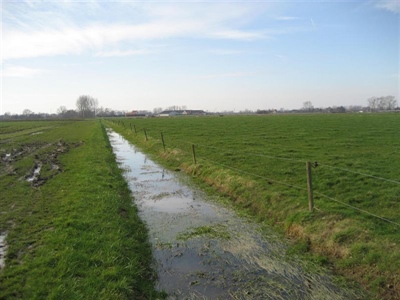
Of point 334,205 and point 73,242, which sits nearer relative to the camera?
point 73,242

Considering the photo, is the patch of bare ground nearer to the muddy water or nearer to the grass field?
the muddy water

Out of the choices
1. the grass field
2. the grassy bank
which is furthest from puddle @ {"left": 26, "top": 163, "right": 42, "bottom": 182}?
the grass field

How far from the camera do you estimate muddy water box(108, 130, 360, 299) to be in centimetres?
588

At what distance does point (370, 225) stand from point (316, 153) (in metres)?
11.4

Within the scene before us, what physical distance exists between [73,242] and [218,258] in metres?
3.47

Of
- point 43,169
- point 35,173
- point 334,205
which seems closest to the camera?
point 334,205

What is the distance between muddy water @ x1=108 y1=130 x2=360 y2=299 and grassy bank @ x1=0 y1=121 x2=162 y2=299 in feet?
1.72

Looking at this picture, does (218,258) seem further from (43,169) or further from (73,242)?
(43,169)

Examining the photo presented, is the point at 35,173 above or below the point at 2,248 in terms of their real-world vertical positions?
above

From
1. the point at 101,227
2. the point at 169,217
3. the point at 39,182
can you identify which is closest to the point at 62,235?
the point at 101,227

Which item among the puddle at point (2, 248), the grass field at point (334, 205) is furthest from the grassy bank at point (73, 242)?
the grass field at point (334, 205)

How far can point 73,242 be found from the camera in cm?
728

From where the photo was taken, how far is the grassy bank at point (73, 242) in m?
5.64

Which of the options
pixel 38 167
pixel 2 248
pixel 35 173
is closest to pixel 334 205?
pixel 2 248
